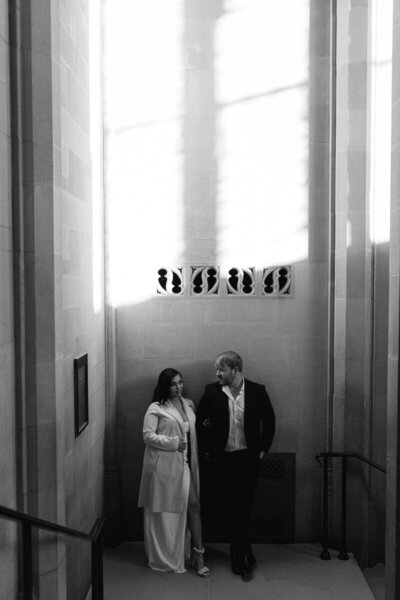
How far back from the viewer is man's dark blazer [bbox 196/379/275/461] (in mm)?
6262

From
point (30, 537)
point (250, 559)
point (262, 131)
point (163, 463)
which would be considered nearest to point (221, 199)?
point (262, 131)

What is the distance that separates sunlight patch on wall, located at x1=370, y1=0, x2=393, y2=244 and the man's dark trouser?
8.06 feet

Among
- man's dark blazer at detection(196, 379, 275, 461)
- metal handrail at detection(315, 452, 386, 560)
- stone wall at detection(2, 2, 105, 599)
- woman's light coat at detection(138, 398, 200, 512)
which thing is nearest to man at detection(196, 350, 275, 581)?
man's dark blazer at detection(196, 379, 275, 461)

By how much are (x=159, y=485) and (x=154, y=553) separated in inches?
26.6

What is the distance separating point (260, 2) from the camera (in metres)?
6.57

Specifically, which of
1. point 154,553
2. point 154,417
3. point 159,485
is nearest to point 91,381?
point 154,417

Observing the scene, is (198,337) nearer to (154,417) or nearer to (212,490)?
(154,417)

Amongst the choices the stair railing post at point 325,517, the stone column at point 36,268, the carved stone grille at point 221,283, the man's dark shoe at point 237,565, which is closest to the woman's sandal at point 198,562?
the man's dark shoe at point 237,565

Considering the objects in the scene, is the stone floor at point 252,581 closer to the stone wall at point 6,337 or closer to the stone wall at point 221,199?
the stone wall at point 221,199

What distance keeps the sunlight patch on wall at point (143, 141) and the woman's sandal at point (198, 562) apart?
99.0 inches

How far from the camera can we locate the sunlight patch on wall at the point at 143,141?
6.59m

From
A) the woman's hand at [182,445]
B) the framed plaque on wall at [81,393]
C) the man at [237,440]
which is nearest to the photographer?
the framed plaque on wall at [81,393]

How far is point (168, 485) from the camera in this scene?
6109mm

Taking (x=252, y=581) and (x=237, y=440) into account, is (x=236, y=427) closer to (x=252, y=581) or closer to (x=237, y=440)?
(x=237, y=440)
